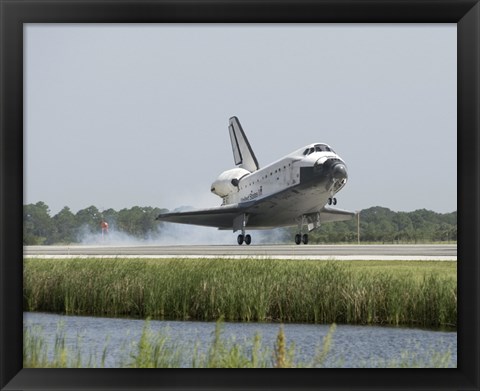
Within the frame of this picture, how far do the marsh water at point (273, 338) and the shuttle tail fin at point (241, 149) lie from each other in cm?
4343

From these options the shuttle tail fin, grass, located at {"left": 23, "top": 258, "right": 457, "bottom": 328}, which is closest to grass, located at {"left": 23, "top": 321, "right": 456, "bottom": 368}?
grass, located at {"left": 23, "top": 258, "right": 457, "bottom": 328}

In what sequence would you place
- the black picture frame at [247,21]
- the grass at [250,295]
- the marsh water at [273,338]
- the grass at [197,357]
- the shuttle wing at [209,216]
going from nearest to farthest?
the black picture frame at [247,21]
the grass at [197,357]
the marsh water at [273,338]
the grass at [250,295]
the shuttle wing at [209,216]

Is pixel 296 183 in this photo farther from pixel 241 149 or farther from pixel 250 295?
pixel 241 149

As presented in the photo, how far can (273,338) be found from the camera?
12.7 m

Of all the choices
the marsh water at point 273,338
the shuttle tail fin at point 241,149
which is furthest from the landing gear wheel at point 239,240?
the marsh water at point 273,338

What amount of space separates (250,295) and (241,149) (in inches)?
1772

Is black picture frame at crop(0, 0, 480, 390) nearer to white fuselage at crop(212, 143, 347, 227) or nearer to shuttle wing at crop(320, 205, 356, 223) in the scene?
white fuselage at crop(212, 143, 347, 227)

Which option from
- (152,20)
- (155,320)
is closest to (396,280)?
(155,320)

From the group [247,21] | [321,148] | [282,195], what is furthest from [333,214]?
[247,21]

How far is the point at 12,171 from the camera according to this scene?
21.7ft

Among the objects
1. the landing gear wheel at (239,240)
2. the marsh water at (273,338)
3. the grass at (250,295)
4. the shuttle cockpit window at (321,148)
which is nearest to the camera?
the marsh water at (273,338)

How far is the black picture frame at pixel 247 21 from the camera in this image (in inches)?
261

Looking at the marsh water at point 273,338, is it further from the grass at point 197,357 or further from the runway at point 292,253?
the runway at point 292,253

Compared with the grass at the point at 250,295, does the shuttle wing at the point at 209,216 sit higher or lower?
higher
